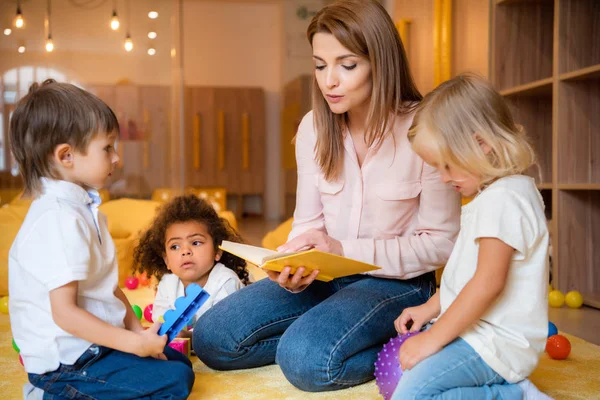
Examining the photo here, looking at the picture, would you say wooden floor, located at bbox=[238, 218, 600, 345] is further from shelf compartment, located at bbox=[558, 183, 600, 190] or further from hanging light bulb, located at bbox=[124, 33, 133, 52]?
hanging light bulb, located at bbox=[124, 33, 133, 52]

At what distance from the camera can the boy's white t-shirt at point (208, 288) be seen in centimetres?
227

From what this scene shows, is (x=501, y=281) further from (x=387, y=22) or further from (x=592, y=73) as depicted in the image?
(x=592, y=73)

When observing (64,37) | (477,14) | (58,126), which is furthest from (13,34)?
(58,126)

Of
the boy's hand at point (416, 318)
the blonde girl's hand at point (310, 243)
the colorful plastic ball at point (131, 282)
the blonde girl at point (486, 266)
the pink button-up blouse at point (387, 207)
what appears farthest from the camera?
the colorful plastic ball at point (131, 282)

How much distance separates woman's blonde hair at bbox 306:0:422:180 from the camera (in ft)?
5.66

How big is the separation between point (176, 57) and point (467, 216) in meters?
4.83

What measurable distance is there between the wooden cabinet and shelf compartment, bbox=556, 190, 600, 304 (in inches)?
231

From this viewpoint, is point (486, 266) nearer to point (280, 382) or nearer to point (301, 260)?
point (301, 260)

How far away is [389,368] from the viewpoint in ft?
5.04

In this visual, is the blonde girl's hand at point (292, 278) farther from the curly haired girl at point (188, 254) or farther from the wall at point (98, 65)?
the wall at point (98, 65)

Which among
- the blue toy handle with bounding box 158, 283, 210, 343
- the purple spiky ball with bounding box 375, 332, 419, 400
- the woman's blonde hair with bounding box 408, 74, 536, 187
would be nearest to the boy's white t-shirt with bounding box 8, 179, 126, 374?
the blue toy handle with bounding box 158, 283, 210, 343

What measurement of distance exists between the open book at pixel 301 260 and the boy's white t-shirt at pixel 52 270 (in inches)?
12.0

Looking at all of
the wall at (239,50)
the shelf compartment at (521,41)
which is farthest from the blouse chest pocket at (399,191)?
the wall at (239,50)

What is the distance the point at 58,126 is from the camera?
4.80ft
